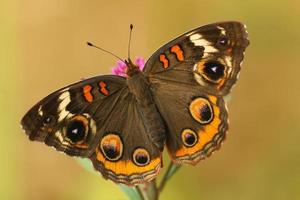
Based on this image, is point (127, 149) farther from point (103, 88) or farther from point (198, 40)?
point (198, 40)

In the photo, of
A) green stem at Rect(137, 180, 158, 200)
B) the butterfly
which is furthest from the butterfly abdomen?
green stem at Rect(137, 180, 158, 200)

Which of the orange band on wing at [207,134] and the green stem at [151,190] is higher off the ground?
the orange band on wing at [207,134]

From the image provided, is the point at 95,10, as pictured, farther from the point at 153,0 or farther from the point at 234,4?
the point at 234,4

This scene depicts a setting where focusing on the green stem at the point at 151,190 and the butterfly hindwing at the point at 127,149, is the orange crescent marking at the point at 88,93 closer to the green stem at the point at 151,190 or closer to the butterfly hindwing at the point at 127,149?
the butterfly hindwing at the point at 127,149

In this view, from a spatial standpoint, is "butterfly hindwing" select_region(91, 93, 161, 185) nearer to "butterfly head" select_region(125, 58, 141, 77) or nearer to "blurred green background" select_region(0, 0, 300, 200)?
"butterfly head" select_region(125, 58, 141, 77)

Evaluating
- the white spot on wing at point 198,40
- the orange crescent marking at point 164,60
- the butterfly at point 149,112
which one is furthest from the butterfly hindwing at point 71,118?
the white spot on wing at point 198,40

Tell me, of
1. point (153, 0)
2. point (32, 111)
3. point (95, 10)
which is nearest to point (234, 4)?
point (153, 0)

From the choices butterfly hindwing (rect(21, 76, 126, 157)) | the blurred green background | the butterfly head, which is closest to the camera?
butterfly hindwing (rect(21, 76, 126, 157))

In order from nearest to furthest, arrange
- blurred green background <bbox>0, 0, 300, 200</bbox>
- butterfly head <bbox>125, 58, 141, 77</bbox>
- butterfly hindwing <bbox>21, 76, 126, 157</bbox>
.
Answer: butterfly hindwing <bbox>21, 76, 126, 157</bbox>
butterfly head <bbox>125, 58, 141, 77</bbox>
blurred green background <bbox>0, 0, 300, 200</bbox>
